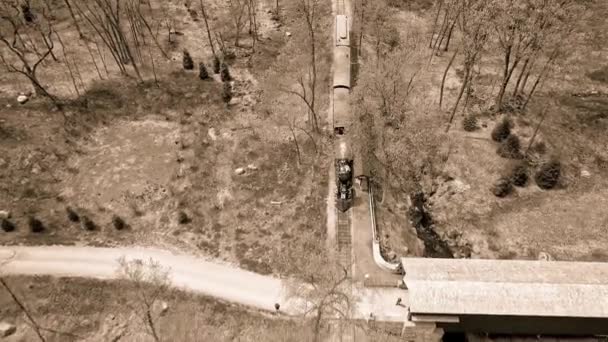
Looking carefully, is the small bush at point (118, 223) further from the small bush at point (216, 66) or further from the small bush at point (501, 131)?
the small bush at point (501, 131)

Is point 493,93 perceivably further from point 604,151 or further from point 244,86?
point 244,86

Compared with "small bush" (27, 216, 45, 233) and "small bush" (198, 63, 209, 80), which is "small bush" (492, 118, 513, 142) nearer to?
"small bush" (198, 63, 209, 80)

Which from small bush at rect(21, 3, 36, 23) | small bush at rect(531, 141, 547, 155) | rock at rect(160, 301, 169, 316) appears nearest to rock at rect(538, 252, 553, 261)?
small bush at rect(531, 141, 547, 155)

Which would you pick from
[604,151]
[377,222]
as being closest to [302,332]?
[377,222]

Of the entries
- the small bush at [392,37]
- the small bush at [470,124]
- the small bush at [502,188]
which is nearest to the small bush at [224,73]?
the small bush at [392,37]

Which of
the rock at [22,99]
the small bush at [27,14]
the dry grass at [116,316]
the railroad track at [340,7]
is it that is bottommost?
the dry grass at [116,316]

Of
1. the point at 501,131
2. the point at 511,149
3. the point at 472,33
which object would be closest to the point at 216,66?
the point at 472,33
